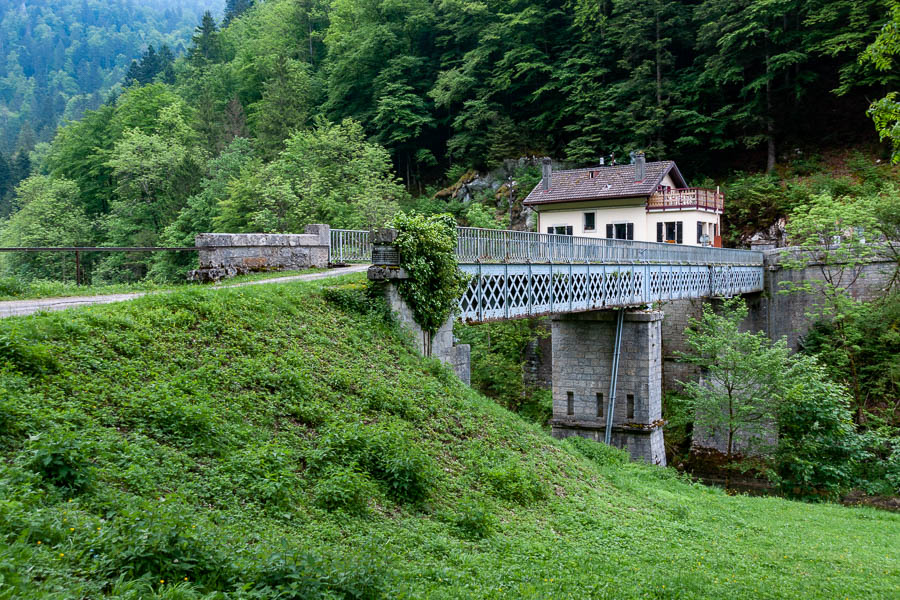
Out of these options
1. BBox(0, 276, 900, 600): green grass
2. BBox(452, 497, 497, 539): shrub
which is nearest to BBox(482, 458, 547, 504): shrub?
BBox(0, 276, 900, 600): green grass

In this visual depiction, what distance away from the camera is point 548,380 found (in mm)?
35688

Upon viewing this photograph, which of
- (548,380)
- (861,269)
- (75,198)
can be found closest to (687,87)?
(861,269)

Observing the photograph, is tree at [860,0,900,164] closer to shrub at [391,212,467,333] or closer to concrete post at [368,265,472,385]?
shrub at [391,212,467,333]

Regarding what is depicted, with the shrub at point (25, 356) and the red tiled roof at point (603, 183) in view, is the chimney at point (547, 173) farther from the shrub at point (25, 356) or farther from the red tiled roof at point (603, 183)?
the shrub at point (25, 356)

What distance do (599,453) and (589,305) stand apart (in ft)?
15.0

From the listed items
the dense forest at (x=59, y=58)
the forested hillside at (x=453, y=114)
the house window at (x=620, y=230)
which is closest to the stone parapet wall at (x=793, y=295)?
the forested hillside at (x=453, y=114)

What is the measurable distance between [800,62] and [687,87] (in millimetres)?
7251

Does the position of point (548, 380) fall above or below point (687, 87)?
below

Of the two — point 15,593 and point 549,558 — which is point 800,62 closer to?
point 549,558

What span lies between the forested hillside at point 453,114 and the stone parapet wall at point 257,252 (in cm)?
1840

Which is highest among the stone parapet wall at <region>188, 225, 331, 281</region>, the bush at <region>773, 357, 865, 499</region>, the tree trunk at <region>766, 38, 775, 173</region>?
the tree trunk at <region>766, 38, 775, 173</region>

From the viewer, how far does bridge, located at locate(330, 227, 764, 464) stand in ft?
49.9

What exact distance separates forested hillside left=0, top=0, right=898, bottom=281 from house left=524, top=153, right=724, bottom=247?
4.02m

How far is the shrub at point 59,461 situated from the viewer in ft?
17.2
